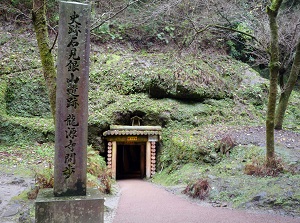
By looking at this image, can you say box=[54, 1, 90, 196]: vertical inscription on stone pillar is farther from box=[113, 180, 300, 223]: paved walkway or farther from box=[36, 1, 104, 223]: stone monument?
box=[113, 180, 300, 223]: paved walkway

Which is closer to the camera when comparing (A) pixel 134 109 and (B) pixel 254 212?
(B) pixel 254 212

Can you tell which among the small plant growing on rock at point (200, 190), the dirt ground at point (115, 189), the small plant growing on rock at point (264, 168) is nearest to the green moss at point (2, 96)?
the dirt ground at point (115, 189)

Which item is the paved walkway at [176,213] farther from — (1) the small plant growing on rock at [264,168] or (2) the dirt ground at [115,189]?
(1) the small plant growing on rock at [264,168]

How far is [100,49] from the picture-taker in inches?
676

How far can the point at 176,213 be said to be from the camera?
19.4ft

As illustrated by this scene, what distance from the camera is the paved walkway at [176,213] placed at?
5266mm

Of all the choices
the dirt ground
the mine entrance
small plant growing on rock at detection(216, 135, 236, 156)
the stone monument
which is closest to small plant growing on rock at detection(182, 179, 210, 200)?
the dirt ground

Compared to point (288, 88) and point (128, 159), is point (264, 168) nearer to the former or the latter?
point (288, 88)

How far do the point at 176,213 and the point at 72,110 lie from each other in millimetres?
3348

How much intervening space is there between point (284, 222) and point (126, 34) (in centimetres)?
1611

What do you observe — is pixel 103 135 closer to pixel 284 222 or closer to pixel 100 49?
pixel 100 49

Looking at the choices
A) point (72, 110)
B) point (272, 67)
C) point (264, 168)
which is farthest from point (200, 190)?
point (72, 110)

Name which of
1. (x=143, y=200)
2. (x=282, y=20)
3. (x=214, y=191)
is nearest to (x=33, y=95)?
(x=143, y=200)

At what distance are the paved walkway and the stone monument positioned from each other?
1.76 meters
